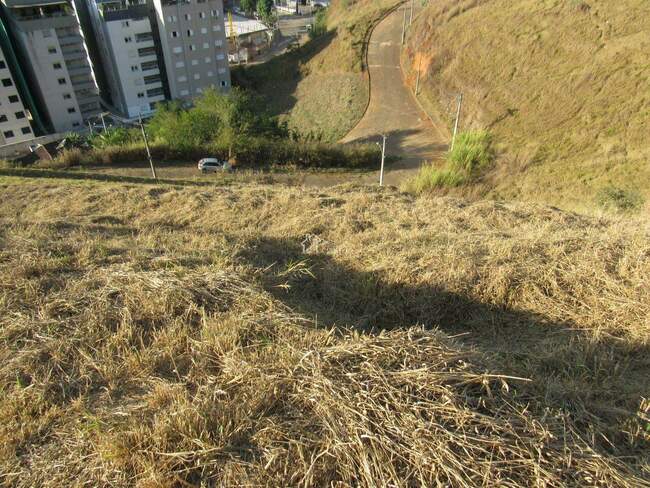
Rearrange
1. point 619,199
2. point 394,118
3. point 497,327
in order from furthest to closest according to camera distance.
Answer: point 394,118 → point 619,199 → point 497,327

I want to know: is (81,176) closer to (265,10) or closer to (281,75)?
(281,75)

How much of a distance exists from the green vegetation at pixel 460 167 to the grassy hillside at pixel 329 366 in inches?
443

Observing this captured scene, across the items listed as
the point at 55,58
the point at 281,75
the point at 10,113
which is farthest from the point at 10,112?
the point at 281,75

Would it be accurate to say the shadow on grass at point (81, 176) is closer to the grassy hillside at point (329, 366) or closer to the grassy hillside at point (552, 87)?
the grassy hillside at point (329, 366)

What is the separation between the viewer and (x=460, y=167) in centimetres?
1867

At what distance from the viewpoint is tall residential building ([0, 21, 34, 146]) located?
Answer: 32.2 meters

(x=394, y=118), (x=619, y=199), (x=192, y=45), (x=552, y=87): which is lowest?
(x=394, y=118)

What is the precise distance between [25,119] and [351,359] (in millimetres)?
42612

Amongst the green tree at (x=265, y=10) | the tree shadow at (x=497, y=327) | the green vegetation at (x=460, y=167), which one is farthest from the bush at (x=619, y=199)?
the green tree at (x=265, y=10)

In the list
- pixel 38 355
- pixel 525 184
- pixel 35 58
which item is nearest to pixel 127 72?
pixel 35 58

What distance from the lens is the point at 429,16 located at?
3466cm

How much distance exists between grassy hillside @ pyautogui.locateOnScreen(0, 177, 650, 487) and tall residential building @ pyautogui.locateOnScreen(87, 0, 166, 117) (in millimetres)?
38407

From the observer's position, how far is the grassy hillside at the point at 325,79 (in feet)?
108

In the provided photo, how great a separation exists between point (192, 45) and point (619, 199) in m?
37.9
